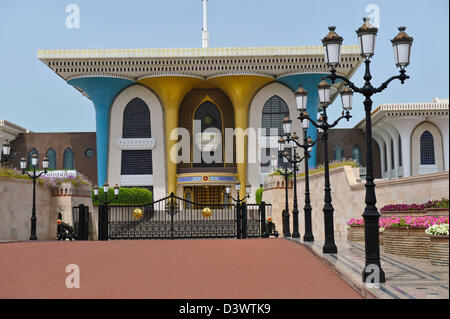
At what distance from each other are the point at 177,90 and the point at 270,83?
9.27 metres

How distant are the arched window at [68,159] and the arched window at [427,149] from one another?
36.5 meters

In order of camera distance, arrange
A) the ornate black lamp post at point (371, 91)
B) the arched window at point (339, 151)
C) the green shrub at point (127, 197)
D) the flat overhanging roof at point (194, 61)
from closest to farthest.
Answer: the ornate black lamp post at point (371, 91) < the green shrub at point (127, 197) < the flat overhanging roof at point (194, 61) < the arched window at point (339, 151)

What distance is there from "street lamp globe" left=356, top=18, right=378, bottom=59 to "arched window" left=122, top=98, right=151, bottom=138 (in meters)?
43.5

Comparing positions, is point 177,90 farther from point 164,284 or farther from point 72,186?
point 164,284

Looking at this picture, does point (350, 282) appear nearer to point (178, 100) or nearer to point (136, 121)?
point (178, 100)

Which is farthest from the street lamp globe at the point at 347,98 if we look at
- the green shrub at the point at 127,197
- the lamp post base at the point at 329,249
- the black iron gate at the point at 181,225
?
the green shrub at the point at 127,197

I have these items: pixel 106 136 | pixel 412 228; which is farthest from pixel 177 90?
pixel 412 228

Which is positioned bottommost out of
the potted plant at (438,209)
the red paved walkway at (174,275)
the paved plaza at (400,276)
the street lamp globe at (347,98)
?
the red paved walkway at (174,275)

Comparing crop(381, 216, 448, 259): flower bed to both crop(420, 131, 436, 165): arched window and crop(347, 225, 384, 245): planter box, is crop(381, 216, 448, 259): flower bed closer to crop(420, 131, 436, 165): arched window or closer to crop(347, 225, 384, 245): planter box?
crop(347, 225, 384, 245): planter box

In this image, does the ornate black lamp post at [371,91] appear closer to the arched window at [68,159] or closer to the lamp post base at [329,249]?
the lamp post base at [329,249]

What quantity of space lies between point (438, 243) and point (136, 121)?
4357cm

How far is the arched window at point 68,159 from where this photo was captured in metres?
55.9

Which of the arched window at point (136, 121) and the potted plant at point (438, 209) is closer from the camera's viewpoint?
the potted plant at point (438, 209)
